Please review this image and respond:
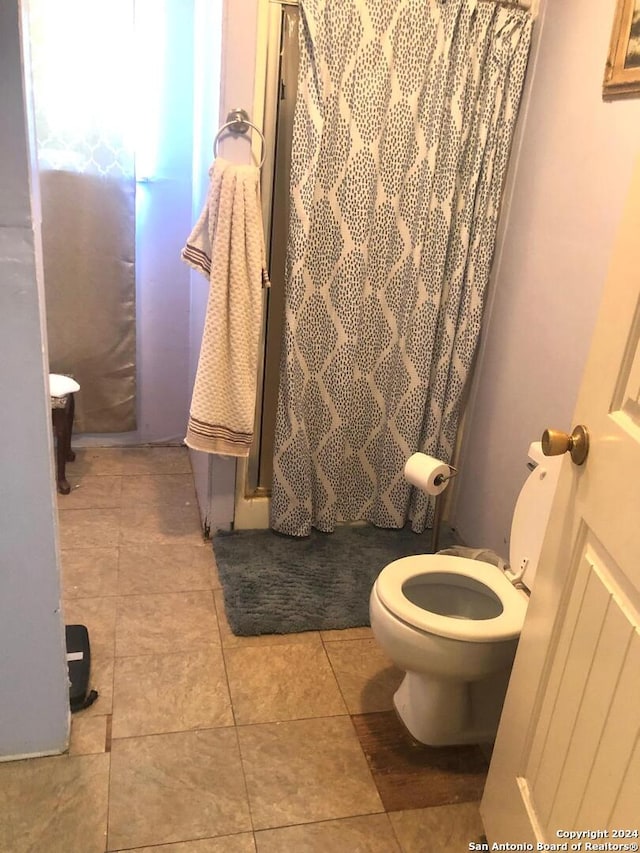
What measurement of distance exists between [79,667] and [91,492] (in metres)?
1.17

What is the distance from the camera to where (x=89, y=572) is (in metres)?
2.44

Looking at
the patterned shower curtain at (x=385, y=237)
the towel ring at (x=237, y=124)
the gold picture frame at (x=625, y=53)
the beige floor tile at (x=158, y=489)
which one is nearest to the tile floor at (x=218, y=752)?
the beige floor tile at (x=158, y=489)

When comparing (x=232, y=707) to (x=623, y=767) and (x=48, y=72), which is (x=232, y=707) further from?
(x=48, y=72)

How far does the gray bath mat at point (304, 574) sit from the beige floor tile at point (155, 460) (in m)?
0.68

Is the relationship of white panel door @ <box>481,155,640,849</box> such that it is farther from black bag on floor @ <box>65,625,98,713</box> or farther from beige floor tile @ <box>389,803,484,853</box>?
black bag on floor @ <box>65,625,98,713</box>

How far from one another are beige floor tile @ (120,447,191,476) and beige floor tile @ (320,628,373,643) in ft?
4.19

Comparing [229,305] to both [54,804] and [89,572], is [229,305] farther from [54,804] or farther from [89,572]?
[54,804]

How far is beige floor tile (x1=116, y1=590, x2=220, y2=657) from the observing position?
6.94ft

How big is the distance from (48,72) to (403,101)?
1446 mm

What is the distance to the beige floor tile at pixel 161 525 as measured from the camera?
2.68 m

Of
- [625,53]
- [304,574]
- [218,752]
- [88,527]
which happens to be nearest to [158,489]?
[88,527]

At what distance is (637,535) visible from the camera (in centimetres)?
103

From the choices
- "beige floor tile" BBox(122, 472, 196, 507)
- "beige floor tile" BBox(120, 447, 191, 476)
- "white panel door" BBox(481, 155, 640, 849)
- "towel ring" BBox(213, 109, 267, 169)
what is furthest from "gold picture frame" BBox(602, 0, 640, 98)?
"beige floor tile" BBox(120, 447, 191, 476)

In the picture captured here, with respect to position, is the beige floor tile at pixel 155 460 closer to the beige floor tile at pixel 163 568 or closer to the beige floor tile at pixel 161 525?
the beige floor tile at pixel 161 525
